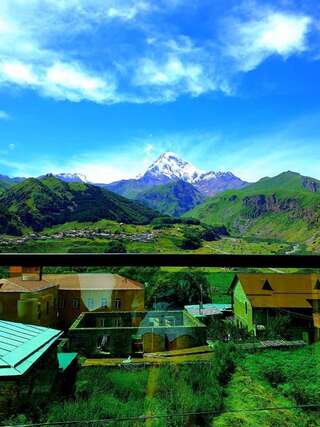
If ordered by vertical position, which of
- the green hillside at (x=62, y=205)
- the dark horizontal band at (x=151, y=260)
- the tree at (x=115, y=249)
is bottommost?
the dark horizontal band at (x=151, y=260)

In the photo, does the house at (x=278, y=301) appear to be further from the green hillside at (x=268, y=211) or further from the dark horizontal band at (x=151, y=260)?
the green hillside at (x=268, y=211)

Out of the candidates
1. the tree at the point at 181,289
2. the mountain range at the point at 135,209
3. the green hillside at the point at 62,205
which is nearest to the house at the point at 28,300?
the tree at the point at 181,289

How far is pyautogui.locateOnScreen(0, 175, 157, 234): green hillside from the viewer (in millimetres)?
43969

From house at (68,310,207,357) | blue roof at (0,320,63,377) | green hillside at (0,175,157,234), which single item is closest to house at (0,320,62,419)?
blue roof at (0,320,63,377)

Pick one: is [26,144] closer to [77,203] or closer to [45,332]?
[77,203]

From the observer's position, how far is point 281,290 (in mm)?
1746

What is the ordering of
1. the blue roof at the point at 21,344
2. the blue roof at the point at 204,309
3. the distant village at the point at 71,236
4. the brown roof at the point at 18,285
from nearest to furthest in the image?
1. the blue roof at the point at 21,344
2. the brown roof at the point at 18,285
3. the blue roof at the point at 204,309
4. the distant village at the point at 71,236

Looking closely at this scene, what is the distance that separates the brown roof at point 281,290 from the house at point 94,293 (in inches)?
16.4

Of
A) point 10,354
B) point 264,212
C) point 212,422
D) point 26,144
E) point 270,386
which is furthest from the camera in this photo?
point 264,212

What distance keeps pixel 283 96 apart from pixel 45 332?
2451 inches

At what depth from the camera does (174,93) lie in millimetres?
56094

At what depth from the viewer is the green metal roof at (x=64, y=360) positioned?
160 cm

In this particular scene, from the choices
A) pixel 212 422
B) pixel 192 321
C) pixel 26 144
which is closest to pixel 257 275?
pixel 192 321

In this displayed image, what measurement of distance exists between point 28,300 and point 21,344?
171 millimetres
